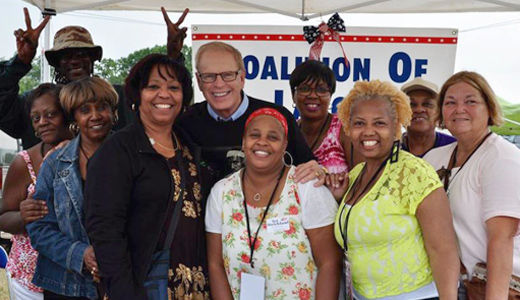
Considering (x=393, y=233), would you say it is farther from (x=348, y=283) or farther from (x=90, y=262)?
(x=90, y=262)

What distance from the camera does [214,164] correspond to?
2645mm

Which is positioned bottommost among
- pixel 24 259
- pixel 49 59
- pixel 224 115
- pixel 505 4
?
pixel 24 259

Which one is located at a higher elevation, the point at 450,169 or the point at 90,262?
the point at 450,169

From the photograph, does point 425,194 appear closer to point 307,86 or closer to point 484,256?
point 484,256

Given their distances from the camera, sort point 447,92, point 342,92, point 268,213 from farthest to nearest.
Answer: point 342,92, point 447,92, point 268,213

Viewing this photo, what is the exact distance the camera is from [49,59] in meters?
3.46

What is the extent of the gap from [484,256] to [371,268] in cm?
57

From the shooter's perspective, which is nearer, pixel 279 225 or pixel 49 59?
pixel 279 225

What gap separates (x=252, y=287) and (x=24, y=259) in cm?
134

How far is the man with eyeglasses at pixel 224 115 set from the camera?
2648 mm

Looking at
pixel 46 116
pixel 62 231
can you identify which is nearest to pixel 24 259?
pixel 62 231

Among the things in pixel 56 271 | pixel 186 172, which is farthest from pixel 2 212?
pixel 186 172

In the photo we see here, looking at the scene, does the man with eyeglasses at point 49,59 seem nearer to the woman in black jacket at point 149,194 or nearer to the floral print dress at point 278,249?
the woman in black jacket at point 149,194

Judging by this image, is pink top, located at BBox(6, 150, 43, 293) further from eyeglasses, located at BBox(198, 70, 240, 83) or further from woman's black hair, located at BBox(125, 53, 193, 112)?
eyeglasses, located at BBox(198, 70, 240, 83)
